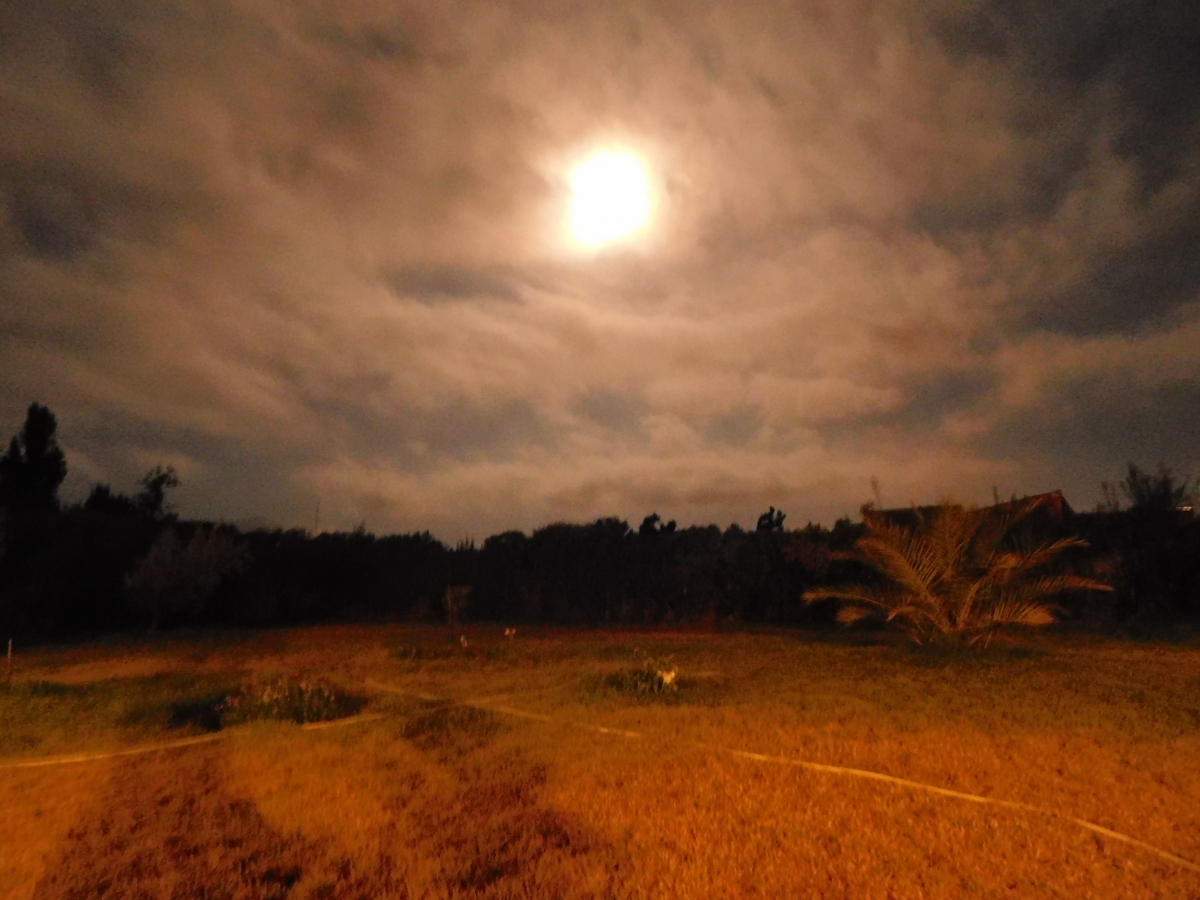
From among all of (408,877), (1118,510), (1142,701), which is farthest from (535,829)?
(1118,510)

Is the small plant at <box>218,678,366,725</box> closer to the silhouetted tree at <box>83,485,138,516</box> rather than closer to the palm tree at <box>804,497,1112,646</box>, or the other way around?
the palm tree at <box>804,497,1112,646</box>

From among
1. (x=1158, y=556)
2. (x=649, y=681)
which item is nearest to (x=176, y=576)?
(x=649, y=681)

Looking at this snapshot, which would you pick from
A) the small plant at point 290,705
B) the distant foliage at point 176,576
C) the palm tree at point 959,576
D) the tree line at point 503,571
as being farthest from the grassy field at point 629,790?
the distant foliage at point 176,576

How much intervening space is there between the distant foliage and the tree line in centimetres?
4

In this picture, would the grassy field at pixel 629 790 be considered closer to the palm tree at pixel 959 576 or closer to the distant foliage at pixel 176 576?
the palm tree at pixel 959 576

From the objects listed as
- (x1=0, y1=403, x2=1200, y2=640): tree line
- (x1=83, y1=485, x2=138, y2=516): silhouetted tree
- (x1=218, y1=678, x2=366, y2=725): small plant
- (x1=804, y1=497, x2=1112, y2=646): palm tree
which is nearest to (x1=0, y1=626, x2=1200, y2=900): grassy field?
(x1=218, y1=678, x2=366, y2=725): small plant

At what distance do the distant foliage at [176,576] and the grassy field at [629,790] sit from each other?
1035cm

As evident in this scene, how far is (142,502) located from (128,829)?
1344 inches

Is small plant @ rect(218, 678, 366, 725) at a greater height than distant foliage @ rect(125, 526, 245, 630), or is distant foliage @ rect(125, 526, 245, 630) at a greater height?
distant foliage @ rect(125, 526, 245, 630)

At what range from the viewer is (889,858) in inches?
167

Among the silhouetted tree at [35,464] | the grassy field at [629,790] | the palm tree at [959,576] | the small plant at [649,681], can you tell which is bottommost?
the grassy field at [629,790]

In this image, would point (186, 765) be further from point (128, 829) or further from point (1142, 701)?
point (1142, 701)

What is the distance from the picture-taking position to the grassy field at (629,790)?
4172 mm

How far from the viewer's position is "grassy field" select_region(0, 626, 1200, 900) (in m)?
4.17
